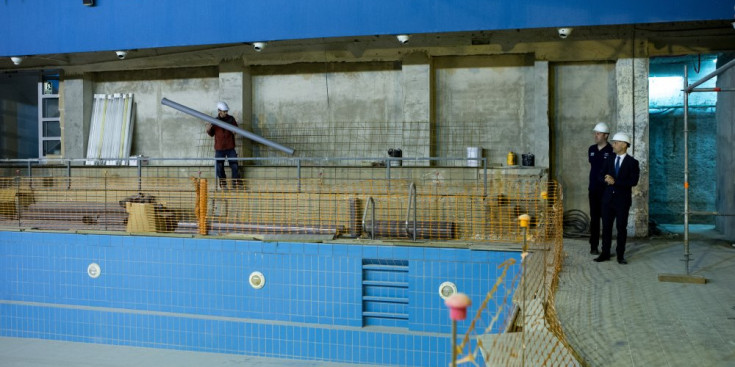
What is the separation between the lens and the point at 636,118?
11016 millimetres

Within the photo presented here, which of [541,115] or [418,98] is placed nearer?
[541,115]

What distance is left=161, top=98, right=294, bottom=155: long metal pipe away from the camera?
12172 millimetres

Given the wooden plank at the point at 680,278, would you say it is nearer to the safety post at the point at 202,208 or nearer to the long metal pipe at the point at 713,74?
the long metal pipe at the point at 713,74

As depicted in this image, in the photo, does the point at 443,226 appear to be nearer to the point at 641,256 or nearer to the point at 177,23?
the point at 641,256

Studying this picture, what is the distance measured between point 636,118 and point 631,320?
6719 mm

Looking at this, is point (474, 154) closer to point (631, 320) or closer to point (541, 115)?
point (541, 115)

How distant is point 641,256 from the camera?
28.3ft

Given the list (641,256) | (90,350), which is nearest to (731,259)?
(641,256)

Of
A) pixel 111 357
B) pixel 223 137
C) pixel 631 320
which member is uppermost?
pixel 223 137

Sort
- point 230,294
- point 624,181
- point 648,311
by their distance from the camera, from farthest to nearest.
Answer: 1. point 230,294
2. point 624,181
3. point 648,311

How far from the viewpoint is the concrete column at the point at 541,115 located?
11500 mm

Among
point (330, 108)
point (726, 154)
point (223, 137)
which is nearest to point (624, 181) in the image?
point (726, 154)

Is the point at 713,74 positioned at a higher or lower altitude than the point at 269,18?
lower

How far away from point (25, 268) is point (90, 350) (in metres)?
2.00
